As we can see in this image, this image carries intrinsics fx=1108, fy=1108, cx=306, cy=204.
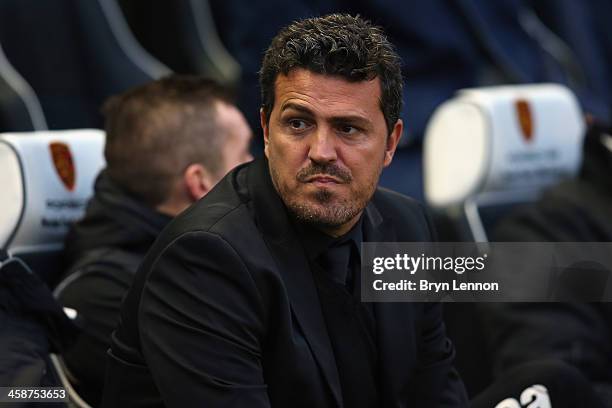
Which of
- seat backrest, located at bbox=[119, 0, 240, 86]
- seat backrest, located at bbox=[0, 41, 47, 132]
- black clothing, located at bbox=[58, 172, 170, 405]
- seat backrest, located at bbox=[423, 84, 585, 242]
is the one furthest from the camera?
seat backrest, located at bbox=[119, 0, 240, 86]

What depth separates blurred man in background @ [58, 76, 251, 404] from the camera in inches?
79.3

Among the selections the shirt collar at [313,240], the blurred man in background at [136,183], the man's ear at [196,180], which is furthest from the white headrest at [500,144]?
the shirt collar at [313,240]

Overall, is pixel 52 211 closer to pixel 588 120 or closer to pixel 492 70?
pixel 588 120

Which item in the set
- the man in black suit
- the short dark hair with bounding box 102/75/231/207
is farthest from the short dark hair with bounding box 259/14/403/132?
the short dark hair with bounding box 102/75/231/207

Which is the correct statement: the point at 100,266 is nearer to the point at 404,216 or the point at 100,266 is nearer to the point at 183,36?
the point at 404,216

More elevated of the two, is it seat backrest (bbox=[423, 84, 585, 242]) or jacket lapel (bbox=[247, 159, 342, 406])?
seat backrest (bbox=[423, 84, 585, 242])

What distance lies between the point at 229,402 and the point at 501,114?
150 centimetres

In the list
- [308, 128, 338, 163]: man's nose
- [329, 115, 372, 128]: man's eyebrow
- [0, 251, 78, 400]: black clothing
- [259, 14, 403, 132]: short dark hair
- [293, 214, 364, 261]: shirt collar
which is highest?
[259, 14, 403, 132]: short dark hair

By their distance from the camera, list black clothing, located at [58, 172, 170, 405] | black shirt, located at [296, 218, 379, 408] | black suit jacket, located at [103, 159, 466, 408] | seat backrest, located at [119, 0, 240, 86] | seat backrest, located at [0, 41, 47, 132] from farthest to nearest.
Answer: seat backrest, located at [119, 0, 240, 86]
seat backrest, located at [0, 41, 47, 132]
black clothing, located at [58, 172, 170, 405]
black shirt, located at [296, 218, 379, 408]
black suit jacket, located at [103, 159, 466, 408]

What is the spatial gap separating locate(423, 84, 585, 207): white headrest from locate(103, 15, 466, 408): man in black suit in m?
1.10

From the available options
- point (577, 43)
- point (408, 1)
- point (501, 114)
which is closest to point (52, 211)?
point (501, 114)

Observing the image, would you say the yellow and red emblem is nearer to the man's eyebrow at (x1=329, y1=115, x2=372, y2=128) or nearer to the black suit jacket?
the black suit jacket

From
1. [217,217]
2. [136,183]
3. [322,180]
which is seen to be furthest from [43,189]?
[322,180]

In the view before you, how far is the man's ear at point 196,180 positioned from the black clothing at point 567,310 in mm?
758
